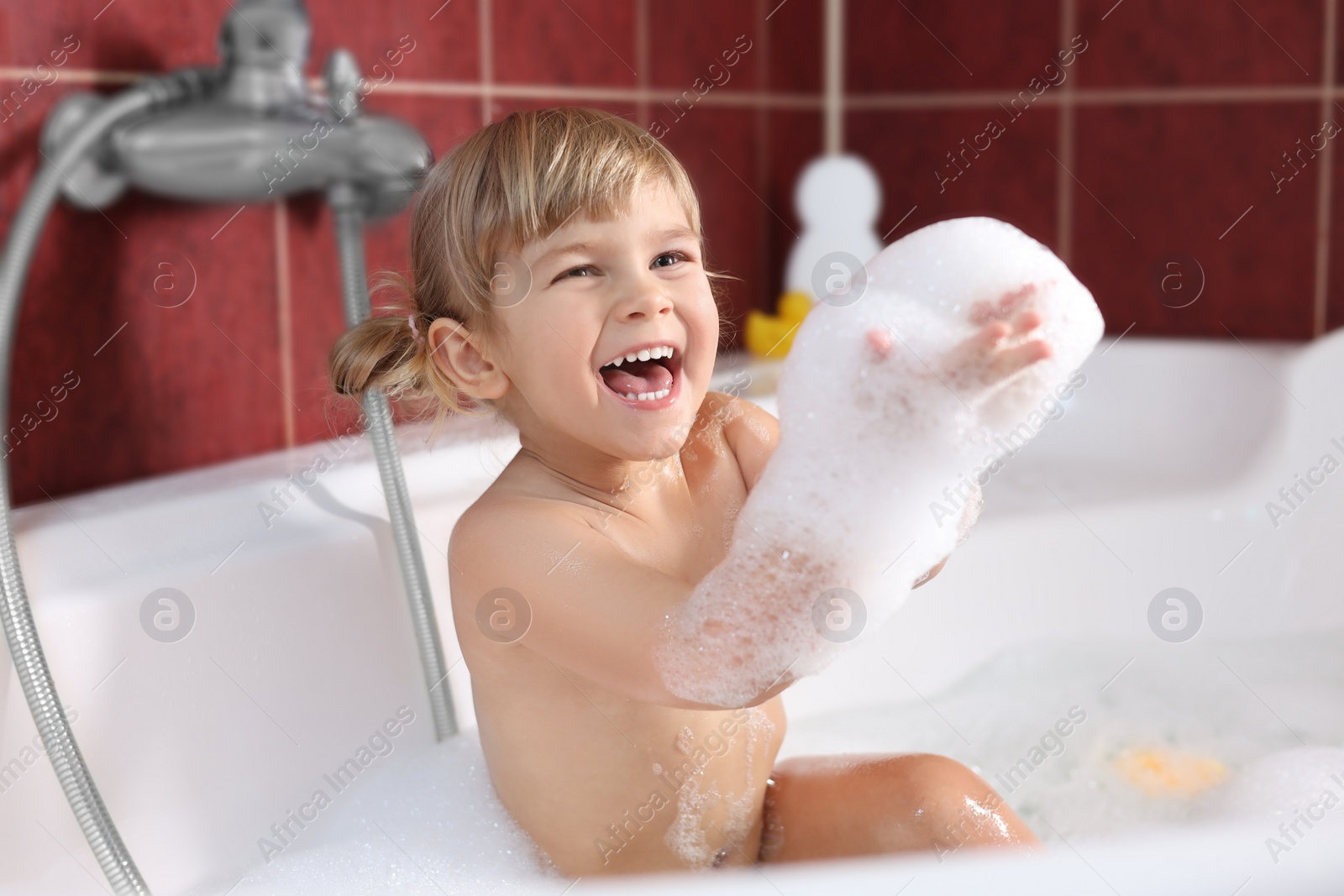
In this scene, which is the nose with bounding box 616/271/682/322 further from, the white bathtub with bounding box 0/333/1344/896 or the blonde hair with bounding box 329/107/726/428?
the white bathtub with bounding box 0/333/1344/896

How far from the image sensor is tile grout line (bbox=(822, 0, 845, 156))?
1.96 meters

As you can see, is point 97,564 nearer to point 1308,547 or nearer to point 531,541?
point 531,541

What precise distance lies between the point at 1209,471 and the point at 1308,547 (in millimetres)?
172

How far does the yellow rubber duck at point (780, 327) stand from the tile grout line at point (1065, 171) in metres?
0.38

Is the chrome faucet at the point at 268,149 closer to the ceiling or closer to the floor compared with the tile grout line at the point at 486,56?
closer to the floor

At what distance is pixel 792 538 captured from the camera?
0.65 metres

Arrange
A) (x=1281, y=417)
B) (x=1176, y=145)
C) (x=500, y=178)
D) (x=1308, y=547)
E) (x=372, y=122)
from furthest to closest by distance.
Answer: (x=1176, y=145) < (x=1281, y=417) < (x=1308, y=547) < (x=372, y=122) < (x=500, y=178)

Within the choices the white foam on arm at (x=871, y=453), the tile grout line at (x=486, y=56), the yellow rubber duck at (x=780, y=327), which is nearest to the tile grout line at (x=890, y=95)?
the tile grout line at (x=486, y=56)

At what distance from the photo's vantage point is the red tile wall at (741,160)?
1087 millimetres

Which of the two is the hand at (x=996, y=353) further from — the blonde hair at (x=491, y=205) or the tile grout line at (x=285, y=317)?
the tile grout line at (x=285, y=317)

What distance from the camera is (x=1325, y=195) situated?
1.66 meters

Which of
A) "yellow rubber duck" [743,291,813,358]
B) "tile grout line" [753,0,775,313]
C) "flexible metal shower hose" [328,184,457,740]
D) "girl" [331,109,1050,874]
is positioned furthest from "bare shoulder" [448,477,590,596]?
"tile grout line" [753,0,775,313]

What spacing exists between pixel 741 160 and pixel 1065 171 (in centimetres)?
44

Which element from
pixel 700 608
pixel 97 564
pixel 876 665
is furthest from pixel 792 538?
pixel 876 665
